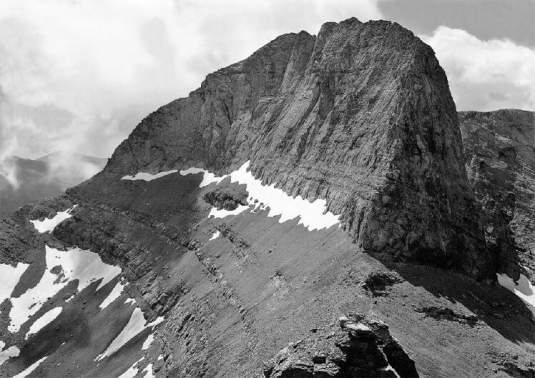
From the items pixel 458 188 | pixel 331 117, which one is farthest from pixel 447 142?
pixel 331 117

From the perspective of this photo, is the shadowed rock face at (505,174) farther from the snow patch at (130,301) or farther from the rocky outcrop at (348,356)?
the rocky outcrop at (348,356)

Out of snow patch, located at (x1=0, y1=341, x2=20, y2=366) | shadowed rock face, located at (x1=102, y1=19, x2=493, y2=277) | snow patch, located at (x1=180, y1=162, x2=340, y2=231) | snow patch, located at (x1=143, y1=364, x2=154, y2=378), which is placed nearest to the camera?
shadowed rock face, located at (x1=102, y1=19, x2=493, y2=277)

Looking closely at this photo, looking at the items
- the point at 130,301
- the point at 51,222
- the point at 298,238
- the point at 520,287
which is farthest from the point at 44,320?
the point at 520,287

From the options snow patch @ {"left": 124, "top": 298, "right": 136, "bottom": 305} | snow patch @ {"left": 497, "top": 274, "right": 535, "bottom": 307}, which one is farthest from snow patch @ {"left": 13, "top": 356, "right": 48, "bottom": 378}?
snow patch @ {"left": 497, "top": 274, "right": 535, "bottom": 307}

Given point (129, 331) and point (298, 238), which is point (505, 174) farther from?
point (129, 331)

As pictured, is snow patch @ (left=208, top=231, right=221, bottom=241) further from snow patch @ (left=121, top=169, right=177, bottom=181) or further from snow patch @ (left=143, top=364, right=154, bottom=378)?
snow patch @ (left=121, top=169, right=177, bottom=181)
